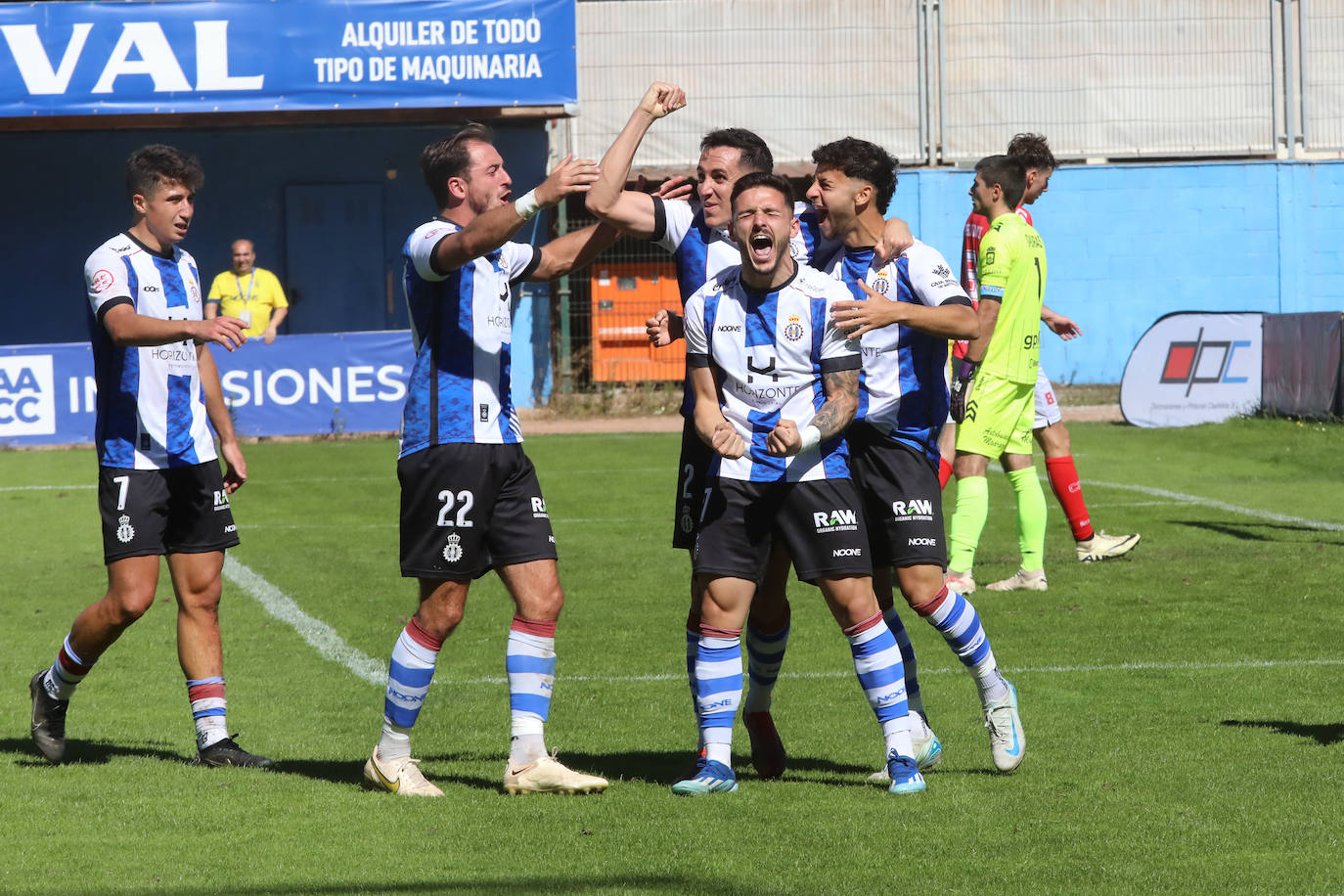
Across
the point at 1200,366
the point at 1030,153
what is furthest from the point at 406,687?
the point at 1200,366

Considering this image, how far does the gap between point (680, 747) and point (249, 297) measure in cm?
1371

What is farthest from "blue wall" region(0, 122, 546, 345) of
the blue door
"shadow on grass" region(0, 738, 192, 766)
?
"shadow on grass" region(0, 738, 192, 766)

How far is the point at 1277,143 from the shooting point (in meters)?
26.2

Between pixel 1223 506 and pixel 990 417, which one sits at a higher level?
pixel 990 417

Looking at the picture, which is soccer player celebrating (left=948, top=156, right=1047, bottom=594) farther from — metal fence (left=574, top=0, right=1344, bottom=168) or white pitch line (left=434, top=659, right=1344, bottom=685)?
metal fence (left=574, top=0, right=1344, bottom=168)

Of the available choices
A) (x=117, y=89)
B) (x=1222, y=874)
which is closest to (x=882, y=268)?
(x=1222, y=874)

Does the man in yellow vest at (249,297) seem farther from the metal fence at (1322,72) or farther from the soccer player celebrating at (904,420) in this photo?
the metal fence at (1322,72)

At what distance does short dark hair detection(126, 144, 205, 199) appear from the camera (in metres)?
6.14

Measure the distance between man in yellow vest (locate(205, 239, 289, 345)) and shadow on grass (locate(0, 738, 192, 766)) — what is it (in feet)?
40.6

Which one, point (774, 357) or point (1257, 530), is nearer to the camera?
point (774, 357)

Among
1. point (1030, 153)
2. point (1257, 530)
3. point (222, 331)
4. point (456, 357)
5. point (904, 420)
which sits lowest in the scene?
point (1257, 530)

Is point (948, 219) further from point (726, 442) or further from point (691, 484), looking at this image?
point (726, 442)

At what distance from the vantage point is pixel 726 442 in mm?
5312

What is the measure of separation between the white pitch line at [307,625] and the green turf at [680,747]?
0.07 metres
